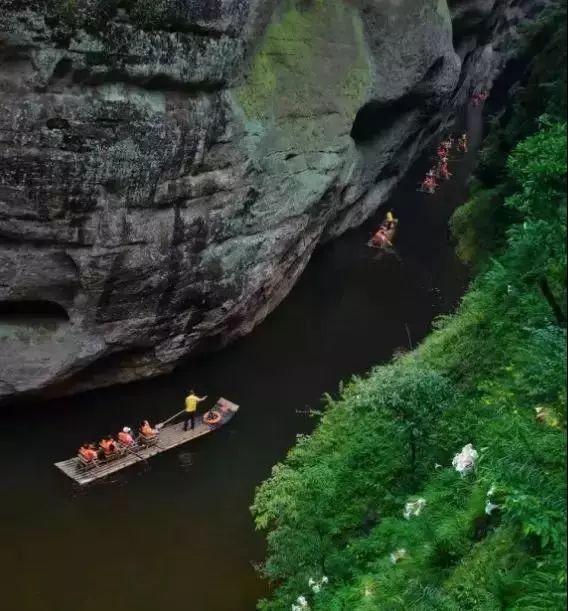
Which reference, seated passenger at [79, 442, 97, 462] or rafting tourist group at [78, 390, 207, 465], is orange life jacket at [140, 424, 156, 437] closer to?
rafting tourist group at [78, 390, 207, 465]

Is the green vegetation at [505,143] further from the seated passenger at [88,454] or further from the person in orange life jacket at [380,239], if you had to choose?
the seated passenger at [88,454]

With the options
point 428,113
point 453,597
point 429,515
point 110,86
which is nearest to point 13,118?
point 110,86

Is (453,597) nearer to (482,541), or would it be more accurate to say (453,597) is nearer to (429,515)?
(482,541)

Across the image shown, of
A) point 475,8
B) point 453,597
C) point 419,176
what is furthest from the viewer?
point 419,176

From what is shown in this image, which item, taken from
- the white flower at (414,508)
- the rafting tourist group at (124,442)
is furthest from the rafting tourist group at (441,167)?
the white flower at (414,508)

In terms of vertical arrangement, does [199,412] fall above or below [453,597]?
above

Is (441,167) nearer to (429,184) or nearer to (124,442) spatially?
(429,184)

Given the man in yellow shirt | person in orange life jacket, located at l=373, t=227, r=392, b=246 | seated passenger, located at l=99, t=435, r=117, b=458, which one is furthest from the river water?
person in orange life jacket, located at l=373, t=227, r=392, b=246
